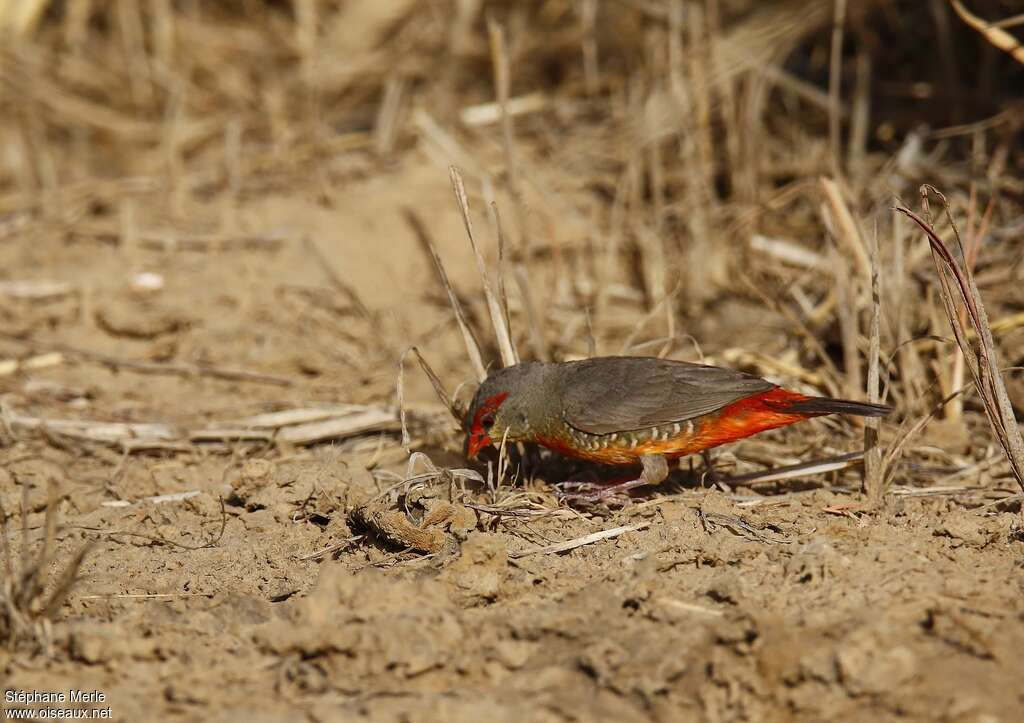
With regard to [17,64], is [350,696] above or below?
below

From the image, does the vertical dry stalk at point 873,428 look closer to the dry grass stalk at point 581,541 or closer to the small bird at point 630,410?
the small bird at point 630,410

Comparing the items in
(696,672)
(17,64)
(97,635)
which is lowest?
(696,672)

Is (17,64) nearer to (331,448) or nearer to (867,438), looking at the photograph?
(331,448)

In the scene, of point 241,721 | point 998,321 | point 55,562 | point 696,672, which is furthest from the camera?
point 998,321

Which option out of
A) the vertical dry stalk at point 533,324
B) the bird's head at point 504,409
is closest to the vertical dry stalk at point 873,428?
Answer: the bird's head at point 504,409

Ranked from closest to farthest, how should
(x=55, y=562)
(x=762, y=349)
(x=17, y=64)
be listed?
1. (x=55, y=562)
2. (x=762, y=349)
3. (x=17, y=64)

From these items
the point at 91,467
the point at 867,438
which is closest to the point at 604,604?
the point at 867,438

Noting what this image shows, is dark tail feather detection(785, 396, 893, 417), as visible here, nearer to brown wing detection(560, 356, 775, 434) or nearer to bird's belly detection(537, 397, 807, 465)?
bird's belly detection(537, 397, 807, 465)
